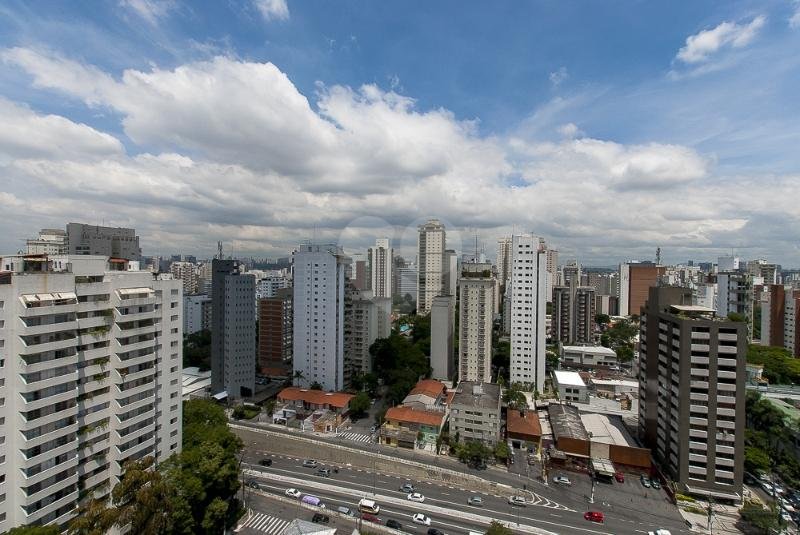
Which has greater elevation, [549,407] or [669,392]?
[669,392]

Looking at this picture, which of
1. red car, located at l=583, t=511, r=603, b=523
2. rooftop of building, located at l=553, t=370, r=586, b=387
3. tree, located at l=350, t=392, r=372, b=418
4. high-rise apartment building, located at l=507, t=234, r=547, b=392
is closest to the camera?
red car, located at l=583, t=511, r=603, b=523

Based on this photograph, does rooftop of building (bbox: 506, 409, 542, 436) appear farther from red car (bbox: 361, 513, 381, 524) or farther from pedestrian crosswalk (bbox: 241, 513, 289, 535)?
pedestrian crosswalk (bbox: 241, 513, 289, 535)

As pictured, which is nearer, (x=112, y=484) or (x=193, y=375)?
(x=112, y=484)

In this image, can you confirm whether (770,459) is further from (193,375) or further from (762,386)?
(193,375)

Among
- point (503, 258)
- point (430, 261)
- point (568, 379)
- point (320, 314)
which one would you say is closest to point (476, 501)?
point (320, 314)

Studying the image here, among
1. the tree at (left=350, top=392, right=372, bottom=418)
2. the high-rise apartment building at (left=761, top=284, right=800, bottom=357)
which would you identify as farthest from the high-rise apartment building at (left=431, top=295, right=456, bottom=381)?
the high-rise apartment building at (left=761, top=284, right=800, bottom=357)

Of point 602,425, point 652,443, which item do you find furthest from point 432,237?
point 652,443
